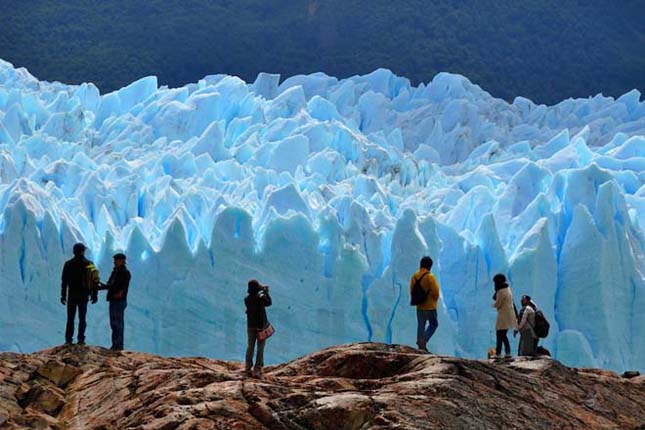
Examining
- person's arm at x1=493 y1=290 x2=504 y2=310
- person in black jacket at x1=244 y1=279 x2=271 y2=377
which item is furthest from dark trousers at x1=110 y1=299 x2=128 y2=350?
person's arm at x1=493 y1=290 x2=504 y2=310

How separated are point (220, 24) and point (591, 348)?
79.6 feet

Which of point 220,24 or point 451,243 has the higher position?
point 220,24

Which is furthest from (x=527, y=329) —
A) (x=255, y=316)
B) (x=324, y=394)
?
(x=324, y=394)

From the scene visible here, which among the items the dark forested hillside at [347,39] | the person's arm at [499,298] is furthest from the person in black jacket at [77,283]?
the dark forested hillside at [347,39]

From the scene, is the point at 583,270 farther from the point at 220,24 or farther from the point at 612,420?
the point at 220,24

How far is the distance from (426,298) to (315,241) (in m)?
7.54

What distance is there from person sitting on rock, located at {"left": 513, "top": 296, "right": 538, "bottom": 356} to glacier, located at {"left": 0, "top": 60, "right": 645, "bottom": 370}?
21.7 feet

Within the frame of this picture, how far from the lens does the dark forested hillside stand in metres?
35.4

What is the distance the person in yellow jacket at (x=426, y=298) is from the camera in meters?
7.73

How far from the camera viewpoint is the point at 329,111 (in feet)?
77.6

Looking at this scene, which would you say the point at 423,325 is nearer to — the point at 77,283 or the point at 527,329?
the point at 527,329

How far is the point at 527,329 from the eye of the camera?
7922 mm

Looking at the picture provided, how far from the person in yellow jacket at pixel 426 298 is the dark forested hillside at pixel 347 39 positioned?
27.4m

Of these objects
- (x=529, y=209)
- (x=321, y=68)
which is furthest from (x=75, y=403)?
(x=321, y=68)
